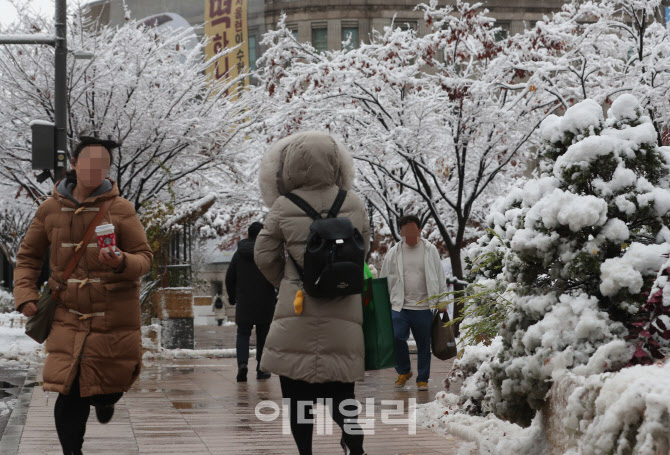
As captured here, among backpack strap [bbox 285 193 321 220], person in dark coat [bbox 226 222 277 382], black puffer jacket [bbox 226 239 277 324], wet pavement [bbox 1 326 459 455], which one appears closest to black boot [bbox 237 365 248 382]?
person in dark coat [bbox 226 222 277 382]

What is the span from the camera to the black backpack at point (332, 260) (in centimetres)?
478

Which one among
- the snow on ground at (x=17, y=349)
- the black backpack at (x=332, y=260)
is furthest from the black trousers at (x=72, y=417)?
the snow on ground at (x=17, y=349)

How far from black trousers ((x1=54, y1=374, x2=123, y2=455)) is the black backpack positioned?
1312mm

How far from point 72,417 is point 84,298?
2.08ft

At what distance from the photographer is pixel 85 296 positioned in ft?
16.1

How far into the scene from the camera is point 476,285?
23.5 feet

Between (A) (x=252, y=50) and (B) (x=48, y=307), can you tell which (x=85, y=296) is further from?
(A) (x=252, y=50)

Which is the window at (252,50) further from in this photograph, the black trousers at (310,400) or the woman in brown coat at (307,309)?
the black trousers at (310,400)

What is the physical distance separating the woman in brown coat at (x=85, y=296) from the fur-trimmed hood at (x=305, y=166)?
793mm

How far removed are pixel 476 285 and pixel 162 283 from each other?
9.38 metres

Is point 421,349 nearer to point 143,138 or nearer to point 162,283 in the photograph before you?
point 162,283

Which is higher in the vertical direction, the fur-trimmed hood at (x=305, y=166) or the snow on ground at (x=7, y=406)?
the fur-trimmed hood at (x=305, y=166)

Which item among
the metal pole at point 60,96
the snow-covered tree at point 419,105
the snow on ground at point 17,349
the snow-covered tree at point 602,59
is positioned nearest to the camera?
the metal pole at point 60,96

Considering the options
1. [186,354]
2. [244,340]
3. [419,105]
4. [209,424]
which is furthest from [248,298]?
[419,105]
